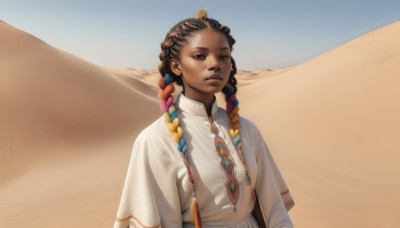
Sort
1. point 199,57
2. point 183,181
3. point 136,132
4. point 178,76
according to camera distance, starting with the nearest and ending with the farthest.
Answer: point 183,181 < point 199,57 < point 178,76 < point 136,132

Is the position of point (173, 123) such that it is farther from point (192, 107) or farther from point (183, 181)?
point (183, 181)

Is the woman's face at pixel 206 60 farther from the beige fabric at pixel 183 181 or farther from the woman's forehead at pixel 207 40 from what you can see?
the beige fabric at pixel 183 181

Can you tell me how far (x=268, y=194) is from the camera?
6.27 feet

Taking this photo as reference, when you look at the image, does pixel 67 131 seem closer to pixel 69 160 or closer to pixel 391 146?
pixel 69 160

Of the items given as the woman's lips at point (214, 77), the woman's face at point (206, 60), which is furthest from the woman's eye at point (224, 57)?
the woman's lips at point (214, 77)

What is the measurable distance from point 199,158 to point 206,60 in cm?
49

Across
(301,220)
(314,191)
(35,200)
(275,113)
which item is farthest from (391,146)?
(35,200)

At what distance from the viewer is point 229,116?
6.62 feet

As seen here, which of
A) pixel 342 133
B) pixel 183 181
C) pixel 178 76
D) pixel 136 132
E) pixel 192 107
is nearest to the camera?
pixel 183 181

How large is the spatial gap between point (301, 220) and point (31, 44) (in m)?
16.2

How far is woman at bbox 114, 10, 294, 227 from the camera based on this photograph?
1.70 m

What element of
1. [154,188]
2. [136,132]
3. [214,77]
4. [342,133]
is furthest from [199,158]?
[136,132]

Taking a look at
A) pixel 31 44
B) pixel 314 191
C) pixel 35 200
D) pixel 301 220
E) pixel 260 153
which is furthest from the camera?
pixel 31 44

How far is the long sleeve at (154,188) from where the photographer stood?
1.67m
